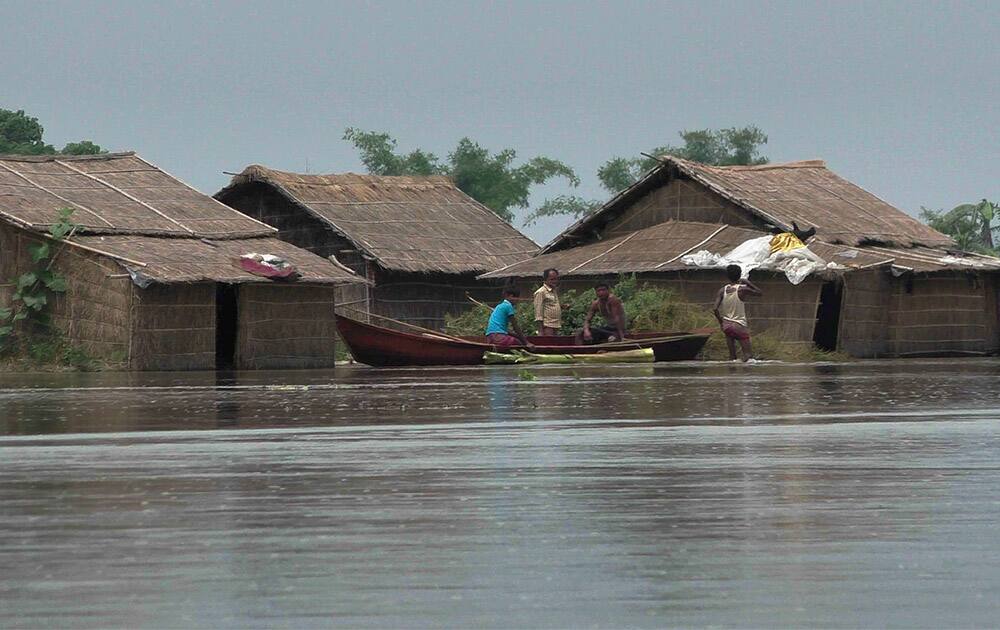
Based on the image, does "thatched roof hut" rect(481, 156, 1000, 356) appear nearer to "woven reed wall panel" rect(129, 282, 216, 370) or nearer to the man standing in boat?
the man standing in boat

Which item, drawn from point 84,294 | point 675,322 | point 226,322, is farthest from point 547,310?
point 84,294

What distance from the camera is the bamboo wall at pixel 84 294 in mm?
26547

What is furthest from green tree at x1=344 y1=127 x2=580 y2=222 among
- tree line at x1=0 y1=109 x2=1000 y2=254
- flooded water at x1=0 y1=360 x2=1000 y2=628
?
flooded water at x1=0 y1=360 x2=1000 y2=628

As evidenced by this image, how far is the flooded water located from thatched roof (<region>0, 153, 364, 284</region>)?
1265 centimetres

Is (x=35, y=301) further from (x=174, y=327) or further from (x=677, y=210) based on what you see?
(x=677, y=210)

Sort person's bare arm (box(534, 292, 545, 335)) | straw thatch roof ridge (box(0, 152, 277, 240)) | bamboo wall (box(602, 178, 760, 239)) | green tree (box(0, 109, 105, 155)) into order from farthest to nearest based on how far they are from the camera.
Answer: green tree (box(0, 109, 105, 155)) < bamboo wall (box(602, 178, 760, 239)) < straw thatch roof ridge (box(0, 152, 277, 240)) < person's bare arm (box(534, 292, 545, 335))

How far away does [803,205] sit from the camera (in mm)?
35344

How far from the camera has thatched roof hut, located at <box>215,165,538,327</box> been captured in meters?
38.4

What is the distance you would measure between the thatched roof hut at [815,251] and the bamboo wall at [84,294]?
9527 millimetres

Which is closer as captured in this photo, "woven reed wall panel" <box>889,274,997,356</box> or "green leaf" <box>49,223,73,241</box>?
"green leaf" <box>49,223,73,241</box>

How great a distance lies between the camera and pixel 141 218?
2922 centimetres

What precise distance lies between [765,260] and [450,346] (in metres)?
6.78

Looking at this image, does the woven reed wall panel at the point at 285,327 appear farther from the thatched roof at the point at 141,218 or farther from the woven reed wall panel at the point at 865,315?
the woven reed wall panel at the point at 865,315

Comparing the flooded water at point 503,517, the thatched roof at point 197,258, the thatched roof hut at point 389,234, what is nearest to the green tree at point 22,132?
the thatched roof hut at point 389,234
